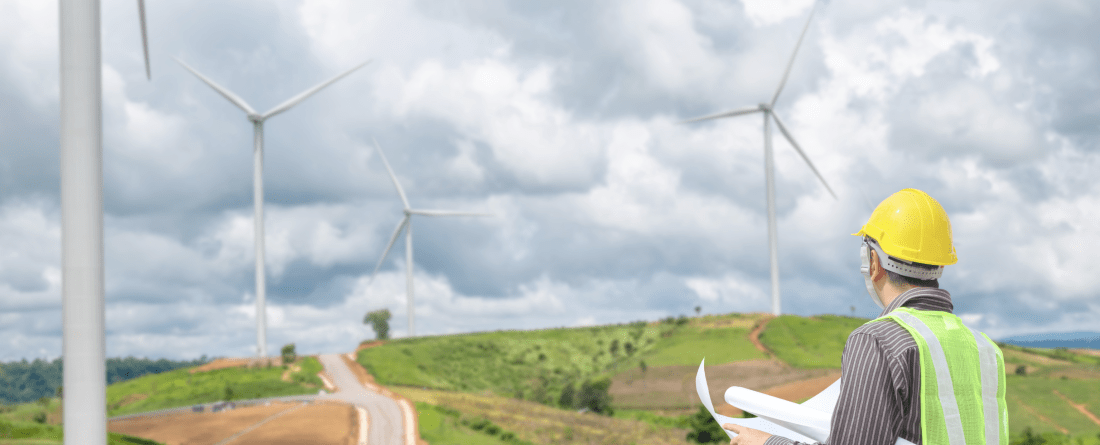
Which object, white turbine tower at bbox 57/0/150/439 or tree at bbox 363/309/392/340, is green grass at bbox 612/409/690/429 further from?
tree at bbox 363/309/392/340

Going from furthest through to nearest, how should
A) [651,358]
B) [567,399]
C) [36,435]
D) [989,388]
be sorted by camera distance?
1. [651,358]
2. [567,399]
3. [36,435]
4. [989,388]

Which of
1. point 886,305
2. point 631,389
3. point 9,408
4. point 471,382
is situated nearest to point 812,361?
point 631,389

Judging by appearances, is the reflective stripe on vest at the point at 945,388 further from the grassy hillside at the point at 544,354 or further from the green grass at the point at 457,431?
the grassy hillside at the point at 544,354

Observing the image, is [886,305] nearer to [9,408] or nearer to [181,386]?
[9,408]

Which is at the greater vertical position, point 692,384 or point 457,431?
point 457,431

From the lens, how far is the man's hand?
11.3ft

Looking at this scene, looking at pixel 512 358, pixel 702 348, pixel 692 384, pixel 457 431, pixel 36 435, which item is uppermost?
pixel 36 435

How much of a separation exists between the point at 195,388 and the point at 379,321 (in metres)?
43.5

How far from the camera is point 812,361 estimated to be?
6425cm

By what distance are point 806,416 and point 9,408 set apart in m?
49.0

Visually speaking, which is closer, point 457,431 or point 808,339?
point 457,431

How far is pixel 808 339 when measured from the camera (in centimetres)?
7150

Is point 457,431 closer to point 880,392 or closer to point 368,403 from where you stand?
point 368,403

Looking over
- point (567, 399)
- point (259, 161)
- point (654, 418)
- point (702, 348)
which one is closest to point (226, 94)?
point (259, 161)
